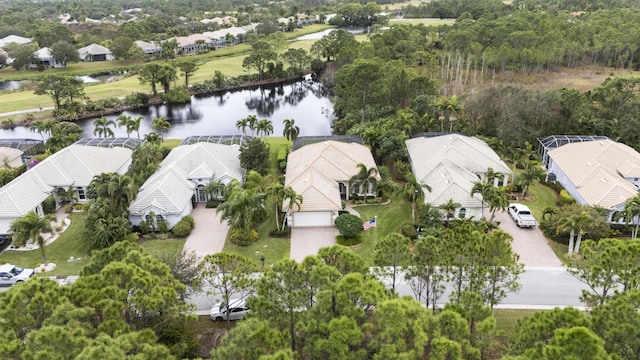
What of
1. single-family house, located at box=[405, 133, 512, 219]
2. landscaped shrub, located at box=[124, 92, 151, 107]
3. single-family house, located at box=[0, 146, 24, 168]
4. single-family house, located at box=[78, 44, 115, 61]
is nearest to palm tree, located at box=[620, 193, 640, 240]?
single-family house, located at box=[405, 133, 512, 219]

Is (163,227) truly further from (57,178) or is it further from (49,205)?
(57,178)

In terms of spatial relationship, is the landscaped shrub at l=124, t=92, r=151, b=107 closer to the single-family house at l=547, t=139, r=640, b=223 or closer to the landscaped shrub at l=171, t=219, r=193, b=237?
the landscaped shrub at l=171, t=219, r=193, b=237

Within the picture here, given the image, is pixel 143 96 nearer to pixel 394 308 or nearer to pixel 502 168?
pixel 502 168

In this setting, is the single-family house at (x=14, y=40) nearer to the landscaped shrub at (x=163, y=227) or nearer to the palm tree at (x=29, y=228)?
the palm tree at (x=29, y=228)

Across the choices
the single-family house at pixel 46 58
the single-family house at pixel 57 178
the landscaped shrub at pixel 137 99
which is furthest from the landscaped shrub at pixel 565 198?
the single-family house at pixel 46 58

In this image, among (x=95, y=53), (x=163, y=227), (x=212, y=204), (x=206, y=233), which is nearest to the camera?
(x=163, y=227)

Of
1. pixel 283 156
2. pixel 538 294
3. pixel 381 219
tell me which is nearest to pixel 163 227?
pixel 283 156
